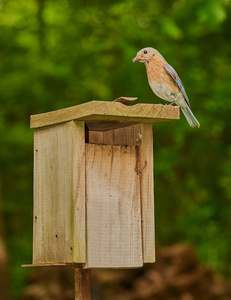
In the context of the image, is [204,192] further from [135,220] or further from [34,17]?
[135,220]

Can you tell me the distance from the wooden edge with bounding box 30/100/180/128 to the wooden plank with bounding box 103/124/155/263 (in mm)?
125

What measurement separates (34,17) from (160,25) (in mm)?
3018

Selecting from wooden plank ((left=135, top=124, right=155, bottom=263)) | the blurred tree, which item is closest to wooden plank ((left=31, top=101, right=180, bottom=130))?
wooden plank ((left=135, top=124, right=155, bottom=263))

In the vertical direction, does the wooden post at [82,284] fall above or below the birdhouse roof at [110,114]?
below

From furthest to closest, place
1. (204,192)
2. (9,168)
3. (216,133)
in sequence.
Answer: (204,192), (9,168), (216,133)

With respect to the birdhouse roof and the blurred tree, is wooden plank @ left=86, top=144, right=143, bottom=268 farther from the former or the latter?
the blurred tree

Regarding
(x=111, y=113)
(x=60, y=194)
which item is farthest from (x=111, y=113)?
(x=60, y=194)

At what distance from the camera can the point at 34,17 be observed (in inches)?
441

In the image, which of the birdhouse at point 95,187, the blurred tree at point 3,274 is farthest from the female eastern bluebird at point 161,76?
the blurred tree at point 3,274

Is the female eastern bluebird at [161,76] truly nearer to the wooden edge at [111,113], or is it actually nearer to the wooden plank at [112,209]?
the wooden edge at [111,113]

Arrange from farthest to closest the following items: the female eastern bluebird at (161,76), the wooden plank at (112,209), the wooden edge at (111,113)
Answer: the female eastern bluebird at (161,76) < the wooden plank at (112,209) < the wooden edge at (111,113)

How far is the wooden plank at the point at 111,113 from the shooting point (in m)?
3.76

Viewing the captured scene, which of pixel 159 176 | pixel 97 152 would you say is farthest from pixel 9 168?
pixel 97 152

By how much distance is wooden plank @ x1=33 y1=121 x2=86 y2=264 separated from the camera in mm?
3814
